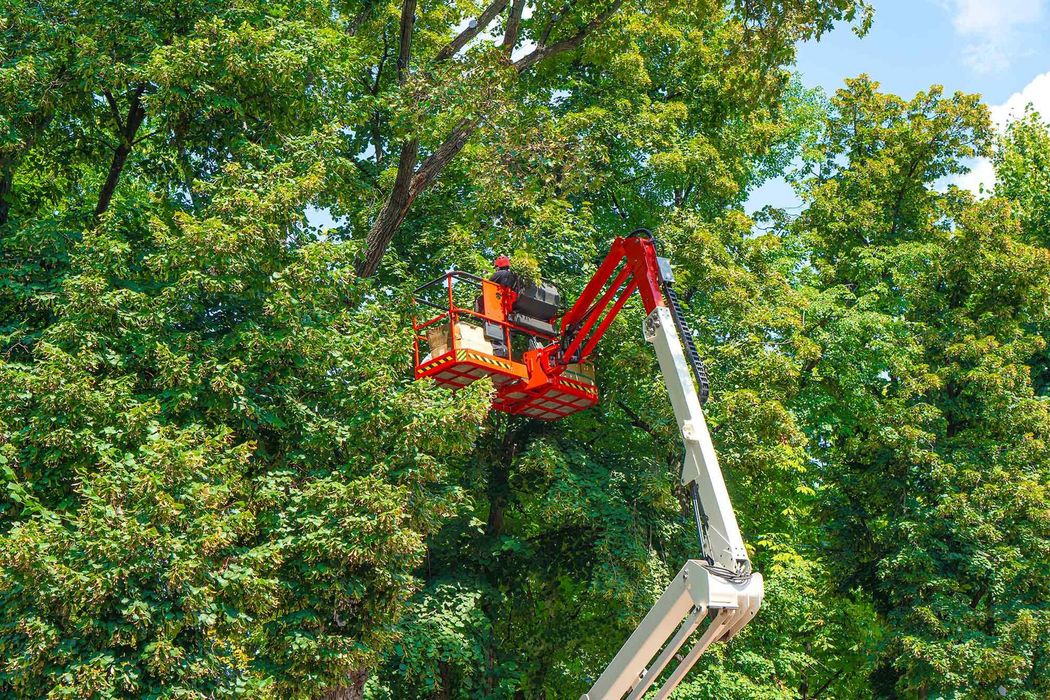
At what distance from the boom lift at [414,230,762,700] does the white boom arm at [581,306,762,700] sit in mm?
13

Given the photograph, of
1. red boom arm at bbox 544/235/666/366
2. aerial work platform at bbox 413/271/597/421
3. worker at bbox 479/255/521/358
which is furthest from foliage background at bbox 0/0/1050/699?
red boom arm at bbox 544/235/666/366

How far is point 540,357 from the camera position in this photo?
60.3 ft

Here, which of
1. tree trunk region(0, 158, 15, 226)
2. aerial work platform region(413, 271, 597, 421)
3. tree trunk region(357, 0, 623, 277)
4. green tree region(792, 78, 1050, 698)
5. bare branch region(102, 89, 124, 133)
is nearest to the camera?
tree trunk region(0, 158, 15, 226)

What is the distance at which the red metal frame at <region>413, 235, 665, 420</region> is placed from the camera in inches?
675

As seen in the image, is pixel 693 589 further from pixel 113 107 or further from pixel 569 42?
pixel 113 107

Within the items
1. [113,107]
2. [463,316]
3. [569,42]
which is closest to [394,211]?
[463,316]

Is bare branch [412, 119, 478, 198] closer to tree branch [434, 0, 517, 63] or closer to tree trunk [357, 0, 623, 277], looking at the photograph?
tree trunk [357, 0, 623, 277]

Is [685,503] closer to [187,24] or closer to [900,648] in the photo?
[900,648]

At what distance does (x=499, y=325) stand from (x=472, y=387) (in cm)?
341

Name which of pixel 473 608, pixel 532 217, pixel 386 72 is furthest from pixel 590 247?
pixel 473 608

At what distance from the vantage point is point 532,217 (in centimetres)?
2081

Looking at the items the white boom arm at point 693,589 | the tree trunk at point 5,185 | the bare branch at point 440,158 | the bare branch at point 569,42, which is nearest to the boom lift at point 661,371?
the white boom arm at point 693,589

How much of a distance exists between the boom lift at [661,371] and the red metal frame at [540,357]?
0.02 m

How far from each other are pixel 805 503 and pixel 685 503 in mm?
5797
